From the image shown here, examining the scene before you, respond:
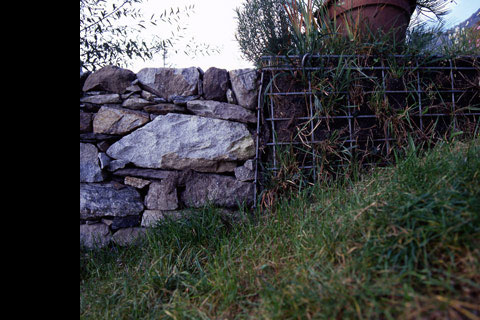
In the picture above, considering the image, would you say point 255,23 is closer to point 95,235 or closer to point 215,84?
point 215,84

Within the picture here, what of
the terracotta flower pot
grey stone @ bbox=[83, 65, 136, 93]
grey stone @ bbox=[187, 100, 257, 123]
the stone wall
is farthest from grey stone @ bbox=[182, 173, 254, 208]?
the terracotta flower pot

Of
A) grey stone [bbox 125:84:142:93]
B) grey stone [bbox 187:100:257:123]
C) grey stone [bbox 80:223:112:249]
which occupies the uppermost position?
grey stone [bbox 125:84:142:93]

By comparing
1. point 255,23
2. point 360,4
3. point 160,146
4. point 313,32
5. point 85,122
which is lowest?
point 160,146

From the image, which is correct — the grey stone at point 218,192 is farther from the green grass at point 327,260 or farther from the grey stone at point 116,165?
the grey stone at point 116,165

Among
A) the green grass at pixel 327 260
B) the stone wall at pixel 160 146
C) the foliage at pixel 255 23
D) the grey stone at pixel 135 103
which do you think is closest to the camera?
the green grass at pixel 327 260

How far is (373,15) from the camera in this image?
242 cm

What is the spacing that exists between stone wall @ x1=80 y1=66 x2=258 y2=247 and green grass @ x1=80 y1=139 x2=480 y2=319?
229 mm

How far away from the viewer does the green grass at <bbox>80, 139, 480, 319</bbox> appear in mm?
1001

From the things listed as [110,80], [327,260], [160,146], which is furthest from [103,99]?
[327,260]

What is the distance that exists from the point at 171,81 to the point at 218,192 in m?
0.94

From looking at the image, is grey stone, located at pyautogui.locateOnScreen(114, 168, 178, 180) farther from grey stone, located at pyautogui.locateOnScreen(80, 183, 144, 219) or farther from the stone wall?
grey stone, located at pyautogui.locateOnScreen(80, 183, 144, 219)

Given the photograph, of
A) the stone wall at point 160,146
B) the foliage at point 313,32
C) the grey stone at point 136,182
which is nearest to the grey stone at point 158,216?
the stone wall at point 160,146

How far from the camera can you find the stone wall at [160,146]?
86.6 inches
